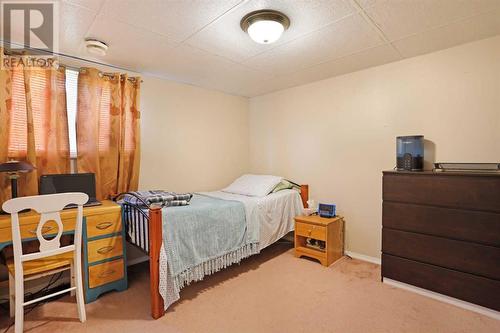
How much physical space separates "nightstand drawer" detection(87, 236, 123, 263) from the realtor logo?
5.63 ft

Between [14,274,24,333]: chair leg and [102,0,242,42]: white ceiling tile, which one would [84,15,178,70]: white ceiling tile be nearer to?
[102,0,242,42]: white ceiling tile

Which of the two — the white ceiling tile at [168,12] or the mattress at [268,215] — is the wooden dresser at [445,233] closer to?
the mattress at [268,215]

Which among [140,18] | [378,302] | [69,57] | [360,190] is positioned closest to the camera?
[140,18]

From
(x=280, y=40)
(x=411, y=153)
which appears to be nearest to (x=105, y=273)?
(x=280, y=40)

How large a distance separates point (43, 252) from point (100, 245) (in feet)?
1.43

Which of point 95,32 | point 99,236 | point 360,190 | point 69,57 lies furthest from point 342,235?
point 69,57

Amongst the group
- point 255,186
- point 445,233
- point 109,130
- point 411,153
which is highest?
point 109,130

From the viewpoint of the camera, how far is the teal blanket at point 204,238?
1929mm

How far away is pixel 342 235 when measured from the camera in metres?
2.95

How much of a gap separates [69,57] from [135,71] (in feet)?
1.99

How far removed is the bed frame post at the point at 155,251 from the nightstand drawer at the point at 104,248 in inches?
21.9

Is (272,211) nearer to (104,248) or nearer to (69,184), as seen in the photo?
(104,248)

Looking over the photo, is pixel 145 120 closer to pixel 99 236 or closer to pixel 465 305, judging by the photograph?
pixel 99 236

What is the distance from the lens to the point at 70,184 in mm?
2213
